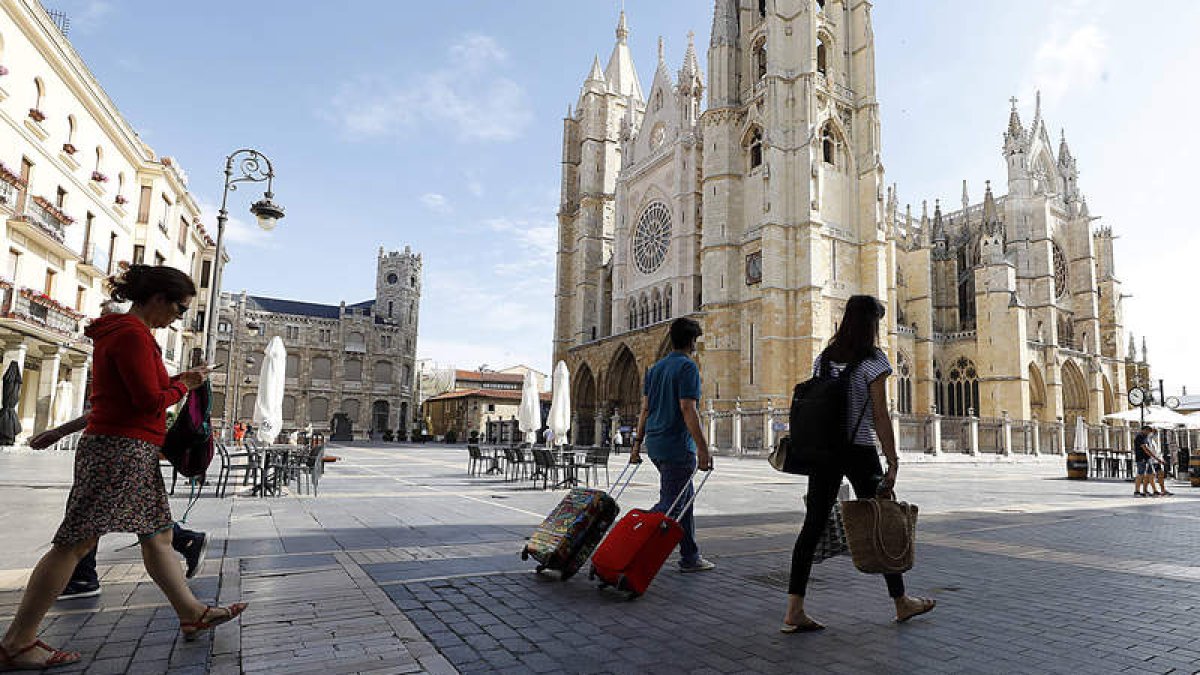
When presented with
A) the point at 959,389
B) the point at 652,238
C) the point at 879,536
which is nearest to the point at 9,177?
the point at 879,536

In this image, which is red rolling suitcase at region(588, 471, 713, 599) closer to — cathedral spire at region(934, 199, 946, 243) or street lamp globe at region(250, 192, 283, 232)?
street lamp globe at region(250, 192, 283, 232)

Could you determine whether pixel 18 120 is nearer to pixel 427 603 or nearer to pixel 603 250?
pixel 427 603

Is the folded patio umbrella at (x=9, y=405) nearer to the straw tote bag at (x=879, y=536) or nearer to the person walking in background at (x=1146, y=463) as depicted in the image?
the straw tote bag at (x=879, y=536)

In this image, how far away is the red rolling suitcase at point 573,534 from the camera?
4.35 metres

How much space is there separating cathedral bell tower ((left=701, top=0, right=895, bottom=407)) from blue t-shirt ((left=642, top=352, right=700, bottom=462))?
85.2 feet

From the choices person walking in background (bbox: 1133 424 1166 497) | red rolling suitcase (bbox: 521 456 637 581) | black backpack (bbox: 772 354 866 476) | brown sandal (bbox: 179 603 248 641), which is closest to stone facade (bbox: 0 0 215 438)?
red rolling suitcase (bbox: 521 456 637 581)

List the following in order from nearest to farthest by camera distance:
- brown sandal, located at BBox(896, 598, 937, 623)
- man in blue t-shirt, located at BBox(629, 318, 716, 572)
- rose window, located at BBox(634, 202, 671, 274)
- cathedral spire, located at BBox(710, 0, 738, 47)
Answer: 1. brown sandal, located at BBox(896, 598, 937, 623)
2. man in blue t-shirt, located at BBox(629, 318, 716, 572)
3. cathedral spire, located at BBox(710, 0, 738, 47)
4. rose window, located at BBox(634, 202, 671, 274)

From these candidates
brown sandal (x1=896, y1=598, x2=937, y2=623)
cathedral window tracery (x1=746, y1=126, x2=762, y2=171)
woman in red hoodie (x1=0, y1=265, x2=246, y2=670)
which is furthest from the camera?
cathedral window tracery (x1=746, y1=126, x2=762, y2=171)

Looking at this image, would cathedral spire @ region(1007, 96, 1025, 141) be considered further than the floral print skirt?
Yes

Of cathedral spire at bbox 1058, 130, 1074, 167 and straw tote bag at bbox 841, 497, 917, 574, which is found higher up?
cathedral spire at bbox 1058, 130, 1074, 167

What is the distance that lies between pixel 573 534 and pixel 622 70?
51.1 metres

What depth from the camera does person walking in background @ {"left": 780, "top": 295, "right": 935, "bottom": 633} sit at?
3.46 meters

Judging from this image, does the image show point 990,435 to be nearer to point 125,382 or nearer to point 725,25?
point 725,25

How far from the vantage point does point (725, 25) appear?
1380 inches
